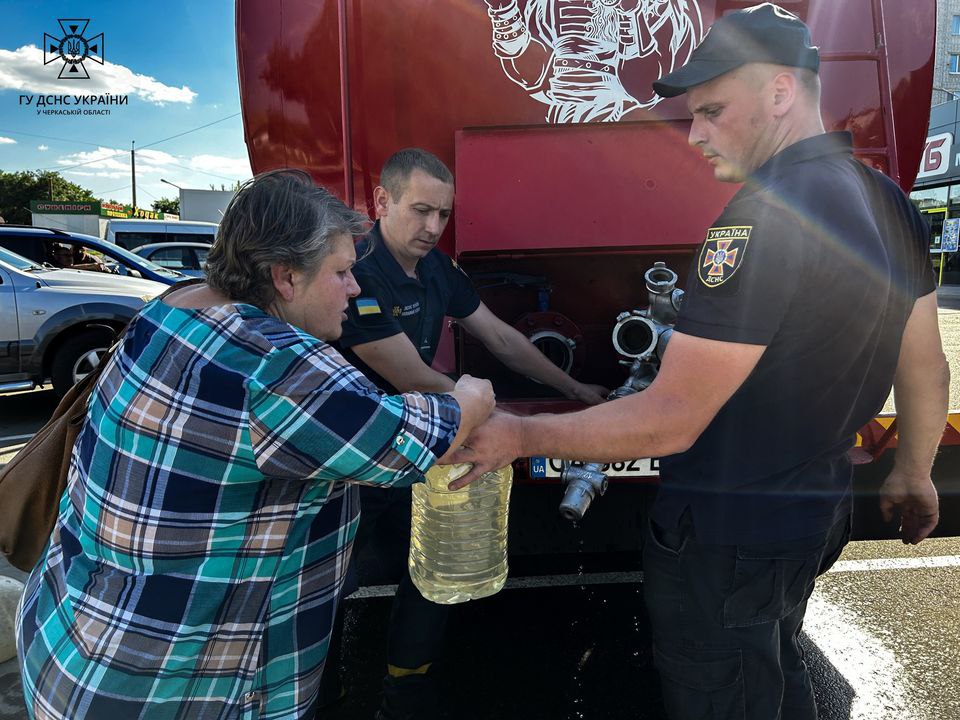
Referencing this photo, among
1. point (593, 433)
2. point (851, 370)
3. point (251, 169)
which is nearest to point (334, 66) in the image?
point (251, 169)

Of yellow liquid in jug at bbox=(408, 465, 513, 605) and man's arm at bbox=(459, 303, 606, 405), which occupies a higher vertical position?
man's arm at bbox=(459, 303, 606, 405)

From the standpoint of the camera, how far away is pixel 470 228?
2676mm

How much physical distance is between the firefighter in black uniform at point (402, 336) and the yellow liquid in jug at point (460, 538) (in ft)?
0.24

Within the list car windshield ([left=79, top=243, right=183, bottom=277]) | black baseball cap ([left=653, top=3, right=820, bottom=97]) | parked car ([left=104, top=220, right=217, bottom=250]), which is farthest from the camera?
parked car ([left=104, top=220, right=217, bottom=250])

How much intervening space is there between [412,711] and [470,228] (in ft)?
5.76

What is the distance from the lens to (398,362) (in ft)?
6.86

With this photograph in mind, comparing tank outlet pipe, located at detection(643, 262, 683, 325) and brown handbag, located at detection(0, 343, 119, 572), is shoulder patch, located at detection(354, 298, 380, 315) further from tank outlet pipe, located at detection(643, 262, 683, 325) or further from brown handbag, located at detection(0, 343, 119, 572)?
tank outlet pipe, located at detection(643, 262, 683, 325)

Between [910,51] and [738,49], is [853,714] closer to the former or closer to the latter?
[738,49]

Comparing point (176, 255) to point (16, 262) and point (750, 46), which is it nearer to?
point (16, 262)

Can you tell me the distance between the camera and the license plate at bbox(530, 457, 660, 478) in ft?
7.63

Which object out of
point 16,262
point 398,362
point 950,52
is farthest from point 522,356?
point 950,52

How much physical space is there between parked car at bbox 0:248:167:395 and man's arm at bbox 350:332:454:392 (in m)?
5.44

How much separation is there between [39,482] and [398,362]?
0.97m

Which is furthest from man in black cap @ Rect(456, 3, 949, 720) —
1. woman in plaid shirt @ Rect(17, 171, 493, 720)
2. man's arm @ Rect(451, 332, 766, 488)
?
woman in plaid shirt @ Rect(17, 171, 493, 720)
